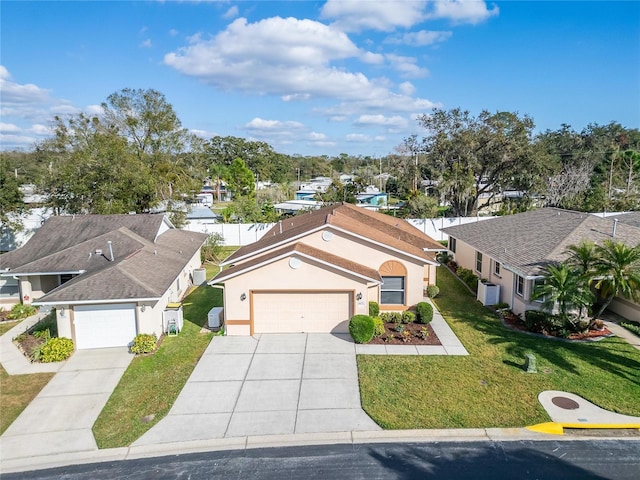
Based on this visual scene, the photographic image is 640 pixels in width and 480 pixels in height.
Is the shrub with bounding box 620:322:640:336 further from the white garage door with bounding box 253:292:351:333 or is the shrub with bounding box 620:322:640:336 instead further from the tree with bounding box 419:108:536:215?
Result: the tree with bounding box 419:108:536:215

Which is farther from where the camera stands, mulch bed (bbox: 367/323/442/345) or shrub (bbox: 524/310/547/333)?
shrub (bbox: 524/310/547/333)

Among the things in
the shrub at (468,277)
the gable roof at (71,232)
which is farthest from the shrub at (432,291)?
the gable roof at (71,232)

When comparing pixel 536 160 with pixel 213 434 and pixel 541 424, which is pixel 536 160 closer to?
pixel 541 424

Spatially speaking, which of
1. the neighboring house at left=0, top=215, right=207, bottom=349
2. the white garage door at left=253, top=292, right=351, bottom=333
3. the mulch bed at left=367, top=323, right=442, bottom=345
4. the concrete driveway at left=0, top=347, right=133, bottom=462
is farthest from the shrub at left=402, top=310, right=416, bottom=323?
the concrete driveway at left=0, top=347, right=133, bottom=462

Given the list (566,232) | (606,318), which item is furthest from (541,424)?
(566,232)

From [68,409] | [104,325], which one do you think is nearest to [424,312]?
[104,325]

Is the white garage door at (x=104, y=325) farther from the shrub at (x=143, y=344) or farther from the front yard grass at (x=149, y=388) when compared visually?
the front yard grass at (x=149, y=388)
